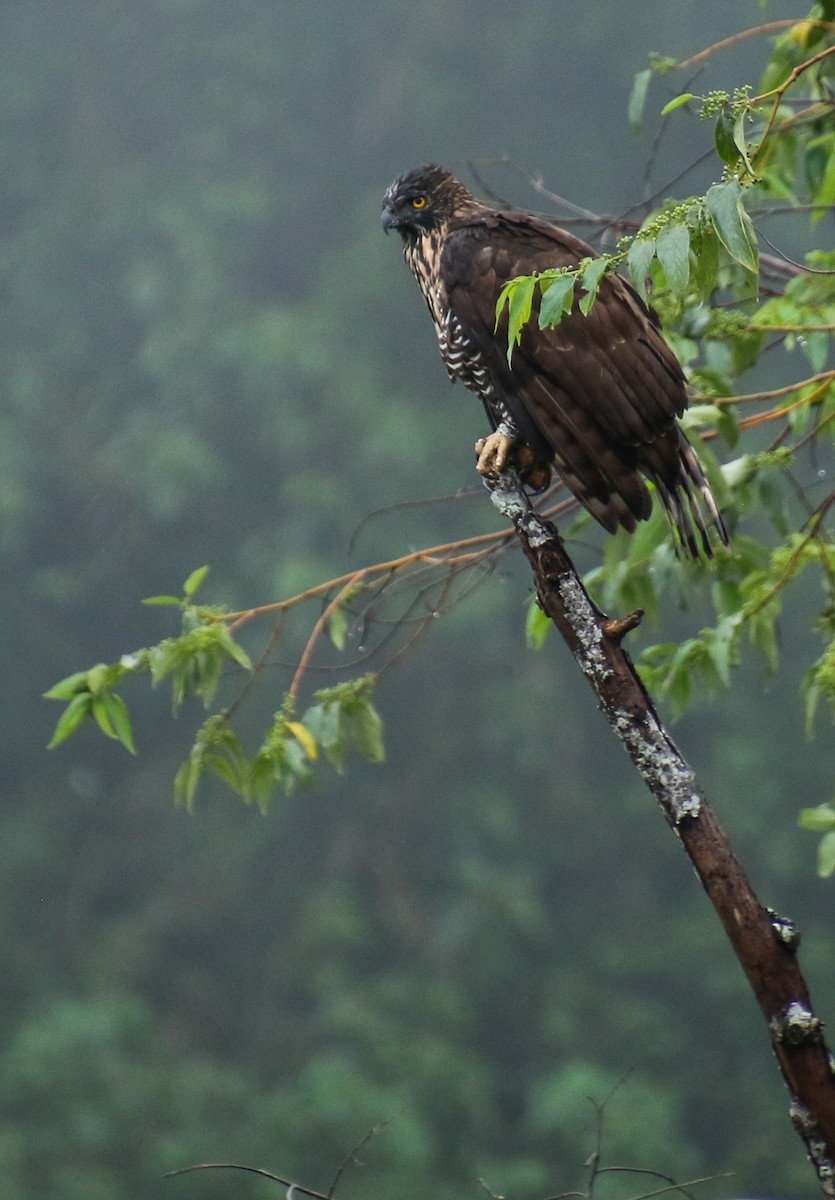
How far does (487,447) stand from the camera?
2.50 metres

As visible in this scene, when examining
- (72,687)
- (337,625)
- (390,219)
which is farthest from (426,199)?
(72,687)

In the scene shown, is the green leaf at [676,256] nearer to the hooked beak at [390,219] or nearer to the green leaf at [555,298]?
the green leaf at [555,298]

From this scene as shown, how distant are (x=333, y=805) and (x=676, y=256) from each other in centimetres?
861

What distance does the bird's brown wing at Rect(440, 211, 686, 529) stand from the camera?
7.88 ft

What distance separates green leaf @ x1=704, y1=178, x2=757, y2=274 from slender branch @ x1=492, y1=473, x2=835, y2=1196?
532mm

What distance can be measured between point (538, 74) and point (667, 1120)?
7.34 metres

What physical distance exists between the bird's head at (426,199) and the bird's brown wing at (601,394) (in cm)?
49

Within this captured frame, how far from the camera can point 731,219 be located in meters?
1.42

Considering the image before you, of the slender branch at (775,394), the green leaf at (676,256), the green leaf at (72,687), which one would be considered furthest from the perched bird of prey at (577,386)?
the green leaf at (676,256)

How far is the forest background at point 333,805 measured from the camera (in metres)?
8.81

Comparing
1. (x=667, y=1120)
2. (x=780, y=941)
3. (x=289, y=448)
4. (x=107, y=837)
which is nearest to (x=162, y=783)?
(x=107, y=837)

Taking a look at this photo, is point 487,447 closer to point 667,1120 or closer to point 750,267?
point 750,267

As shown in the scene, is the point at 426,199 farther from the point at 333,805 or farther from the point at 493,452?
the point at 333,805

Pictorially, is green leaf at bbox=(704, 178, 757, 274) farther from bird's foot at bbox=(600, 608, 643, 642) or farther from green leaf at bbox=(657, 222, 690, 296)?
bird's foot at bbox=(600, 608, 643, 642)
